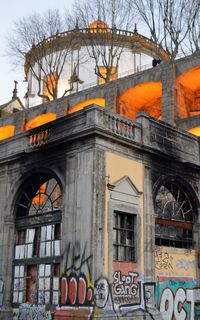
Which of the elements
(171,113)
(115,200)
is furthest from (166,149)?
(171,113)

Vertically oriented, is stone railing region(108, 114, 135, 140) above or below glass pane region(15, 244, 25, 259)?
above

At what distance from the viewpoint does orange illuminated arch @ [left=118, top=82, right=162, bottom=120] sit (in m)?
31.0

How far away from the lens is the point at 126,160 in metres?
17.7

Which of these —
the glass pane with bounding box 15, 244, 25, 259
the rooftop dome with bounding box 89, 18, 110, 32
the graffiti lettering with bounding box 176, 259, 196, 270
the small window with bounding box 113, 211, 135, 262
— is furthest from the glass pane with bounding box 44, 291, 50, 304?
the rooftop dome with bounding box 89, 18, 110, 32

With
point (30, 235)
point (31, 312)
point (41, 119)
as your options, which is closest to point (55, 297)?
point (31, 312)

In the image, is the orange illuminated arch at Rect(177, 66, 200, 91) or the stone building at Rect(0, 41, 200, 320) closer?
the stone building at Rect(0, 41, 200, 320)

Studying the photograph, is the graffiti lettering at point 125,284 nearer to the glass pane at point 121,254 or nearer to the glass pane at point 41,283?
the glass pane at point 121,254

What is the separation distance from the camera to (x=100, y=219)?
52.4ft

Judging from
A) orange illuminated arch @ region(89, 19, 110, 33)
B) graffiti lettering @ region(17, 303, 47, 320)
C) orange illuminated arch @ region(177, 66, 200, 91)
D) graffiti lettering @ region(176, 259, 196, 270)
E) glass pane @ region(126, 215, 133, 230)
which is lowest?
graffiti lettering @ region(17, 303, 47, 320)

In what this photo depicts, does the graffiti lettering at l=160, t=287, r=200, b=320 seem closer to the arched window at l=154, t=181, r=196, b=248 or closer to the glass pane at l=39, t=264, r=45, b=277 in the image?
the arched window at l=154, t=181, r=196, b=248

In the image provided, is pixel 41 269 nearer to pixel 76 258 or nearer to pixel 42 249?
pixel 42 249

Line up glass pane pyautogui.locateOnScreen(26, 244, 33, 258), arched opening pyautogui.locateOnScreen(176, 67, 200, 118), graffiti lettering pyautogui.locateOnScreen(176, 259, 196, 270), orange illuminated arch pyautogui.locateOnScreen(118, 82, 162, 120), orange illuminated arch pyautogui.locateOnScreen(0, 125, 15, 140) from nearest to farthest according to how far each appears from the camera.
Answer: glass pane pyautogui.locateOnScreen(26, 244, 33, 258)
graffiti lettering pyautogui.locateOnScreen(176, 259, 196, 270)
arched opening pyautogui.locateOnScreen(176, 67, 200, 118)
orange illuminated arch pyautogui.locateOnScreen(118, 82, 162, 120)
orange illuminated arch pyautogui.locateOnScreen(0, 125, 15, 140)

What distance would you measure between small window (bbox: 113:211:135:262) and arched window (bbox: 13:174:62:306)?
7.35 feet

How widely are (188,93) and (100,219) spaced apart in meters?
17.4
